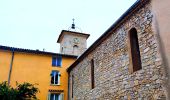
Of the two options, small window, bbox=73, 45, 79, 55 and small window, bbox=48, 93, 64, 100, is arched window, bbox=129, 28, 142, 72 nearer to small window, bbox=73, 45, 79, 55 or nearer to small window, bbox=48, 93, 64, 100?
small window, bbox=48, 93, 64, 100

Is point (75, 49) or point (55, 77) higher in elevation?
point (75, 49)

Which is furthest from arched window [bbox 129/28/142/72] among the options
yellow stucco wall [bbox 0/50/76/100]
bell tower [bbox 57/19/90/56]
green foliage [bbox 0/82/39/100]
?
bell tower [bbox 57/19/90/56]

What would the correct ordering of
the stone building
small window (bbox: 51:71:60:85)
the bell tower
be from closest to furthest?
the stone building < small window (bbox: 51:71:60:85) < the bell tower

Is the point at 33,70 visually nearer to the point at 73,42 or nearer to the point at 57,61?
the point at 57,61

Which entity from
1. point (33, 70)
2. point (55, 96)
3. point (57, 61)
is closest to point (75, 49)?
point (57, 61)

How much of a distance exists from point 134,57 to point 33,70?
1091 centimetres

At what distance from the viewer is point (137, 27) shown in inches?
326

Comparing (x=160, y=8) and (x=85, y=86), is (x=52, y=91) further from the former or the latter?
(x=160, y=8)

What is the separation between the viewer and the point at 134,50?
8602 millimetres

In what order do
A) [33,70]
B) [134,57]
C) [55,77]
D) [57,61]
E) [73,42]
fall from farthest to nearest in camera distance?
[73,42]
[57,61]
[55,77]
[33,70]
[134,57]

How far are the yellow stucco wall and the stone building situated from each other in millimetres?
5599

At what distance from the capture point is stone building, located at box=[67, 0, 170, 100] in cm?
678

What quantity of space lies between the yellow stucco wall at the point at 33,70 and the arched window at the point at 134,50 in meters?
10.2

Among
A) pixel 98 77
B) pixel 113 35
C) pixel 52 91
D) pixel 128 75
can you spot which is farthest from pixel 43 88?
pixel 128 75
